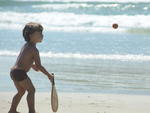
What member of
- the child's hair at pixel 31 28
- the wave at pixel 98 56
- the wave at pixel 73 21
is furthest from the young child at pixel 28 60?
the wave at pixel 73 21

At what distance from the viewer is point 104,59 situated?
1512 cm

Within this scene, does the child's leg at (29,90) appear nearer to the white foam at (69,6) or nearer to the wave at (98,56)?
the wave at (98,56)

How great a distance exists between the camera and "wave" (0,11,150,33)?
2716 cm

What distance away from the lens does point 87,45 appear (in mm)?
18531

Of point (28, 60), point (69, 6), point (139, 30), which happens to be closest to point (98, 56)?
point (28, 60)

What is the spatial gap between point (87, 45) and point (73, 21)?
1194cm

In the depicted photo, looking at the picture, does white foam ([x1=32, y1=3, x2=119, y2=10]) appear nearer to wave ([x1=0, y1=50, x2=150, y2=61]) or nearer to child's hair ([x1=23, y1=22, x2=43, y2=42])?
wave ([x1=0, y1=50, x2=150, y2=61])

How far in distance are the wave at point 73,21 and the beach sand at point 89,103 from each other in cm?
1536

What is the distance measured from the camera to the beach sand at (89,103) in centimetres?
821

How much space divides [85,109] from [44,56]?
7694 millimetres

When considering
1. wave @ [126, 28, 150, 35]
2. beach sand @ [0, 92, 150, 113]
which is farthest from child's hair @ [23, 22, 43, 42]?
wave @ [126, 28, 150, 35]

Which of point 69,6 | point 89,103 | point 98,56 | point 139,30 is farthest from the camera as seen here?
point 69,6

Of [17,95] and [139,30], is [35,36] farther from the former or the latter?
[139,30]

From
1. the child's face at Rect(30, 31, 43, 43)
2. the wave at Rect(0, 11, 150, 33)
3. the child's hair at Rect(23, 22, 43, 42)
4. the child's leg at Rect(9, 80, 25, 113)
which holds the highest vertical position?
the child's hair at Rect(23, 22, 43, 42)
